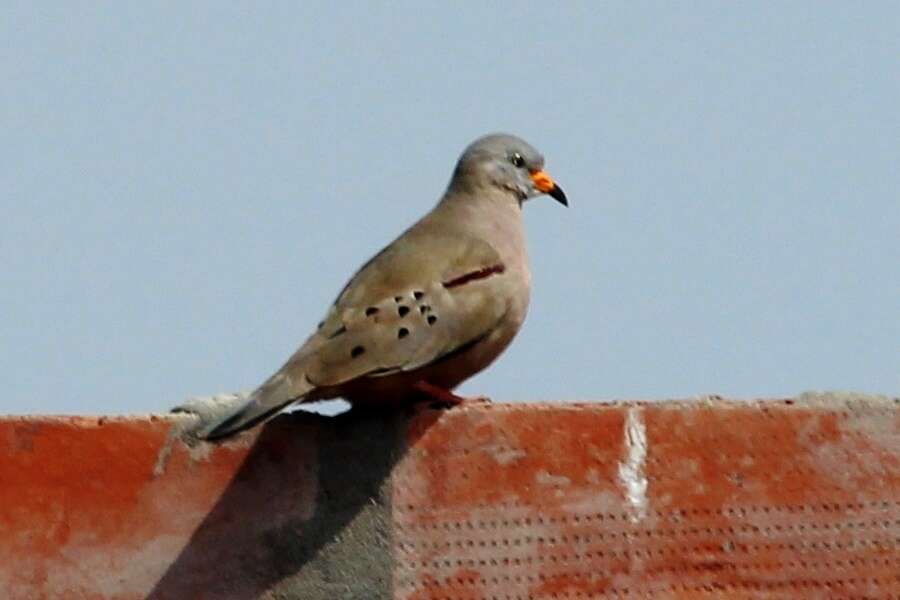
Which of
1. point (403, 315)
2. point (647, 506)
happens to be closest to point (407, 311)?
point (403, 315)

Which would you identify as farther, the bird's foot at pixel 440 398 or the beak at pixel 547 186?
the beak at pixel 547 186

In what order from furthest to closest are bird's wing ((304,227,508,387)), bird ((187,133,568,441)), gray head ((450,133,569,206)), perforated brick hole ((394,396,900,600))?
1. gray head ((450,133,569,206))
2. bird's wing ((304,227,508,387))
3. bird ((187,133,568,441))
4. perforated brick hole ((394,396,900,600))

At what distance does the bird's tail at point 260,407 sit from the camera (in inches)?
163

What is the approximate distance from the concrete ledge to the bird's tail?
10cm

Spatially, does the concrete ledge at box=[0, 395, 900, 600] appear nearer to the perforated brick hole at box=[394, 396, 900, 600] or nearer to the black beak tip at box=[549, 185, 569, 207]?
the perforated brick hole at box=[394, 396, 900, 600]

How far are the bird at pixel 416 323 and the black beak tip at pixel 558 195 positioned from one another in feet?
1.52

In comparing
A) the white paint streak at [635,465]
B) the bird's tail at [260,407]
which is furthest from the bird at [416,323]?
the white paint streak at [635,465]

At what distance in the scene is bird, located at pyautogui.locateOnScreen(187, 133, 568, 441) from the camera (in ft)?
15.3

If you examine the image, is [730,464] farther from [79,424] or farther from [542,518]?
[79,424]

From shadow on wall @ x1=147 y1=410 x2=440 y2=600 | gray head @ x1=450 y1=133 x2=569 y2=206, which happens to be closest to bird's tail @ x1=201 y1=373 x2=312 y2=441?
shadow on wall @ x1=147 y1=410 x2=440 y2=600

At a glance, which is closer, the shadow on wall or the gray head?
the shadow on wall

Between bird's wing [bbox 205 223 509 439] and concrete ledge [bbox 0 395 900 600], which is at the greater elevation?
bird's wing [bbox 205 223 509 439]

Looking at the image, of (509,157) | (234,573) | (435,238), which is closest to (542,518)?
(234,573)

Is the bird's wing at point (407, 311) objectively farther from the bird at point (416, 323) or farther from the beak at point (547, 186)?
the beak at point (547, 186)
